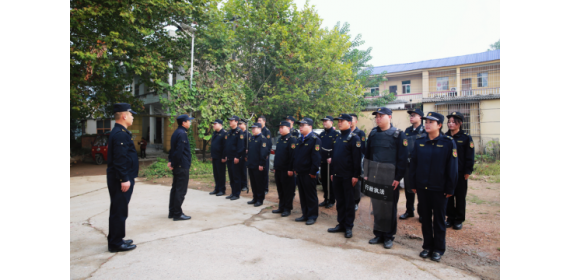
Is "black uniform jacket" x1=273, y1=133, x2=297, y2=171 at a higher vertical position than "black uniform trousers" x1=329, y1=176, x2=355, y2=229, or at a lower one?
higher

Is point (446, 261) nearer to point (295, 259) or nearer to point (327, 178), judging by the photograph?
point (295, 259)

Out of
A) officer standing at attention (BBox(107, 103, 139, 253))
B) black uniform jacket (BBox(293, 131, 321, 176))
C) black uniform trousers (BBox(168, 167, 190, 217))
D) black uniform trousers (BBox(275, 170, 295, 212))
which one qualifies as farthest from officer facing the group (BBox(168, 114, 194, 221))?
black uniform jacket (BBox(293, 131, 321, 176))

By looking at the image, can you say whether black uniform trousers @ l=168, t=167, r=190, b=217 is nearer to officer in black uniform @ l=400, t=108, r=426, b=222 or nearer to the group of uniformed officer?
the group of uniformed officer

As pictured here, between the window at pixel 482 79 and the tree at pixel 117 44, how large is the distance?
1801 cm

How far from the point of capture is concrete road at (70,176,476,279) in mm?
3350

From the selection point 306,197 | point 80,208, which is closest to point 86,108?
point 80,208

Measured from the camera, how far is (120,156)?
4.00 meters

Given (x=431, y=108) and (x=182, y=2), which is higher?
(x=182, y=2)

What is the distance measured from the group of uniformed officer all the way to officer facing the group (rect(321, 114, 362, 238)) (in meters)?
0.02

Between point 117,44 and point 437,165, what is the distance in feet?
36.3

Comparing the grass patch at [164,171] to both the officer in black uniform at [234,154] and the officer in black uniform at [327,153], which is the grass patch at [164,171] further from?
the officer in black uniform at [327,153]

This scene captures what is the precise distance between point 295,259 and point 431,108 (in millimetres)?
16950

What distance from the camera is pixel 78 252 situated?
397 centimetres

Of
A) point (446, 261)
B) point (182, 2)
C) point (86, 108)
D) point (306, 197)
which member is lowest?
point (446, 261)
